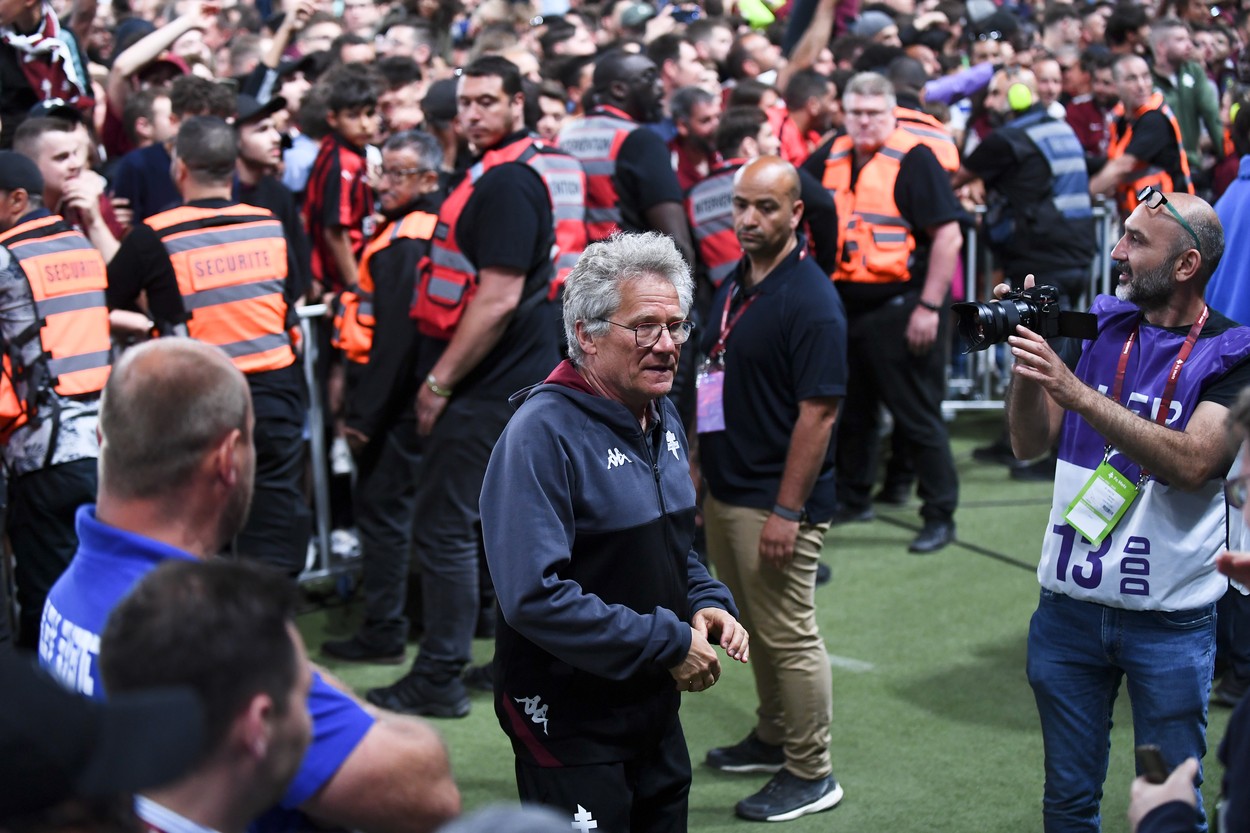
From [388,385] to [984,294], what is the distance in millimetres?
4576

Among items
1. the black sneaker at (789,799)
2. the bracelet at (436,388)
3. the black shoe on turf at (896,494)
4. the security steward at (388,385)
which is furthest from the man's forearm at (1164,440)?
the black shoe on turf at (896,494)

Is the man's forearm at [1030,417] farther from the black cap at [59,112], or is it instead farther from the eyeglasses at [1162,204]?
the black cap at [59,112]

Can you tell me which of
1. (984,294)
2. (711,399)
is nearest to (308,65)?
(984,294)

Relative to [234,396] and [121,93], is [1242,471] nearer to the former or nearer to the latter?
[234,396]

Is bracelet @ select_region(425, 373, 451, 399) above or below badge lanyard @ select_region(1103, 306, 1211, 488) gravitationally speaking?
below

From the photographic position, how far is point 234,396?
87.0 inches

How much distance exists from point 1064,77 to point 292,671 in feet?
33.9

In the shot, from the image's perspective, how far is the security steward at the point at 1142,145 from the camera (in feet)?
25.9

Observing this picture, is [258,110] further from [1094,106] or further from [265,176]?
[1094,106]

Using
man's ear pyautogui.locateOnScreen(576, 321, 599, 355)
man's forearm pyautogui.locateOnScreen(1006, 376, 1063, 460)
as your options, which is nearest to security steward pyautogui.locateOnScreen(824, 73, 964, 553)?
man's forearm pyautogui.locateOnScreen(1006, 376, 1063, 460)

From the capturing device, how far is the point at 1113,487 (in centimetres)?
335

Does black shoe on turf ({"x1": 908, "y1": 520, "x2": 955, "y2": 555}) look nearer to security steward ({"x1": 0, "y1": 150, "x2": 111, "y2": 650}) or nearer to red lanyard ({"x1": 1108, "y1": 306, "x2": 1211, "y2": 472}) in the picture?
red lanyard ({"x1": 1108, "y1": 306, "x2": 1211, "y2": 472})

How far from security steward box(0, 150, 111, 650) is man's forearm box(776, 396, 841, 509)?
94.7 inches

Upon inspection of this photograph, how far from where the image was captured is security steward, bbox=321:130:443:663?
5664 mm
